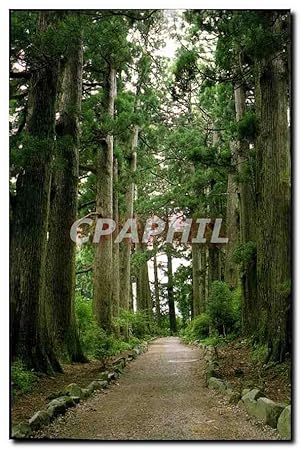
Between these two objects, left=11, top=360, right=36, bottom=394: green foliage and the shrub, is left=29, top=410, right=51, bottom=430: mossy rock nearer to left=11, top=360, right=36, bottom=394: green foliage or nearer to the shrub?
left=11, top=360, right=36, bottom=394: green foliage

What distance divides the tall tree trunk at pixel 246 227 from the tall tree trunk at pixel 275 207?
2.40 meters

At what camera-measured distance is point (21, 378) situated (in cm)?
421

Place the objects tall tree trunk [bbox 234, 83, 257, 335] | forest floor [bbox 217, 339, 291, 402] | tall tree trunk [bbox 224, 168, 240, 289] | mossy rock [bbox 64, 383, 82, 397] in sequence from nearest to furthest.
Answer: forest floor [bbox 217, 339, 291, 402]
mossy rock [bbox 64, 383, 82, 397]
tall tree trunk [bbox 234, 83, 257, 335]
tall tree trunk [bbox 224, 168, 240, 289]

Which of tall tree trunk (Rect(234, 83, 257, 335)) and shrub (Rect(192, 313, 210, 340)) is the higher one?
tall tree trunk (Rect(234, 83, 257, 335))

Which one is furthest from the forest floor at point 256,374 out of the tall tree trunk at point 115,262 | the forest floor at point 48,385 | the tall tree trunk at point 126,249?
the tall tree trunk at point 126,249

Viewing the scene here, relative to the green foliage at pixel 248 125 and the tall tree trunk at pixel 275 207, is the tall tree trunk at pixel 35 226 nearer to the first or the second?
the tall tree trunk at pixel 275 207

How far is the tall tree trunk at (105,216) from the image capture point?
27.3ft

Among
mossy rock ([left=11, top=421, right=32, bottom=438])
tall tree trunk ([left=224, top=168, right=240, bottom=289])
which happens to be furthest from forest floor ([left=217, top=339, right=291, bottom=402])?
tall tree trunk ([left=224, top=168, right=240, bottom=289])

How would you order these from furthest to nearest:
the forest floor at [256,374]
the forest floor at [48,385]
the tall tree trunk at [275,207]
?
the tall tree trunk at [275,207] < the forest floor at [256,374] < the forest floor at [48,385]

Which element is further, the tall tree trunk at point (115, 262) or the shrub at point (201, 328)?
the shrub at point (201, 328)

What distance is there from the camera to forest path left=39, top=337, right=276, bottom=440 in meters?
3.29

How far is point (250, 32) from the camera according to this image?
420cm

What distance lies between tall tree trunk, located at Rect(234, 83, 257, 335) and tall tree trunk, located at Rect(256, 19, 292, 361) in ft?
7.88

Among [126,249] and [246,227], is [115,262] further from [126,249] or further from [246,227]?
[246,227]
